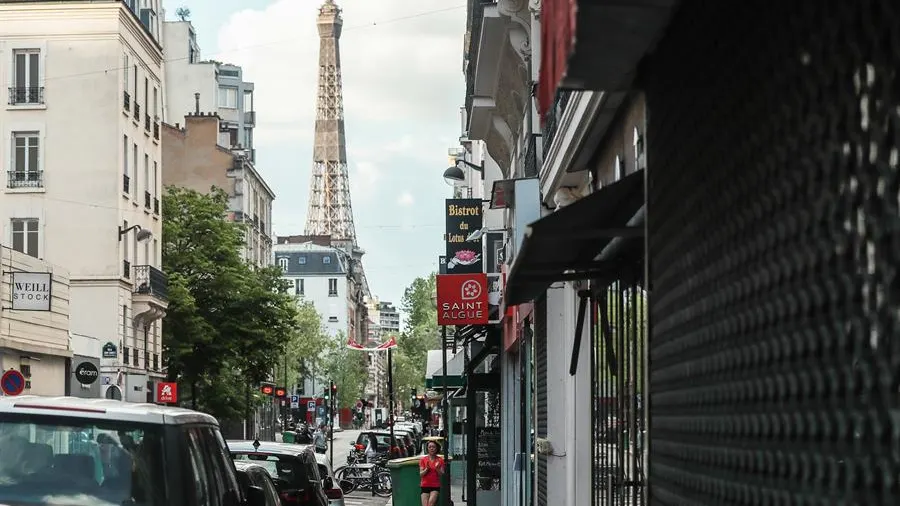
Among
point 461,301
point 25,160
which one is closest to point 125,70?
point 25,160

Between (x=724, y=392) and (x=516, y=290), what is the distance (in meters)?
4.13

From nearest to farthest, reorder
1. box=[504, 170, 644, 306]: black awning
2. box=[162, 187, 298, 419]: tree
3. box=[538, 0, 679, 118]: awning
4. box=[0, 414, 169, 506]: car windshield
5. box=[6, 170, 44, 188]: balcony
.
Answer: box=[538, 0, 679, 118]: awning, box=[504, 170, 644, 306]: black awning, box=[0, 414, 169, 506]: car windshield, box=[6, 170, 44, 188]: balcony, box=[162, 187, 298, 419]: tree

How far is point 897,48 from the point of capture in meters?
2.83

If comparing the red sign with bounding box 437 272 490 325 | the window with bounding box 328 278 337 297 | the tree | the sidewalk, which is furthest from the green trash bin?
the window with bounding box 328 278 337 297

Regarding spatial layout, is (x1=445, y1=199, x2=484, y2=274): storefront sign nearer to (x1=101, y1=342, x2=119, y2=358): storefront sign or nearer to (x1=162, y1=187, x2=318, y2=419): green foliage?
(x1=101, y1=342, x2=119, y2=358): storefront sign

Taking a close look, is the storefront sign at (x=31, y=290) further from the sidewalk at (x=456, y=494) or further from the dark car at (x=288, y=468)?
the dark car at (x=288, y=468)

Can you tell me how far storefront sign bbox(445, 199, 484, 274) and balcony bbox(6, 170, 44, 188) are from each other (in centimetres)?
2311

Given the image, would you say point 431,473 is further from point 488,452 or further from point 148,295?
point 148,295

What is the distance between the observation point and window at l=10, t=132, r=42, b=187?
54875mm

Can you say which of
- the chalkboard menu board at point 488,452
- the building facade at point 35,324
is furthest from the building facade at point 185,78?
the chalkboard menu board at point 488,452

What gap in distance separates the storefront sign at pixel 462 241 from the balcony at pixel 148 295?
76.2 ft

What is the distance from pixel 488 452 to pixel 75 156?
91.2 ft

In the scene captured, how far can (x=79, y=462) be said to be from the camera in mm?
8398

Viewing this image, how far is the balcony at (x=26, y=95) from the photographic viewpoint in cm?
5506
